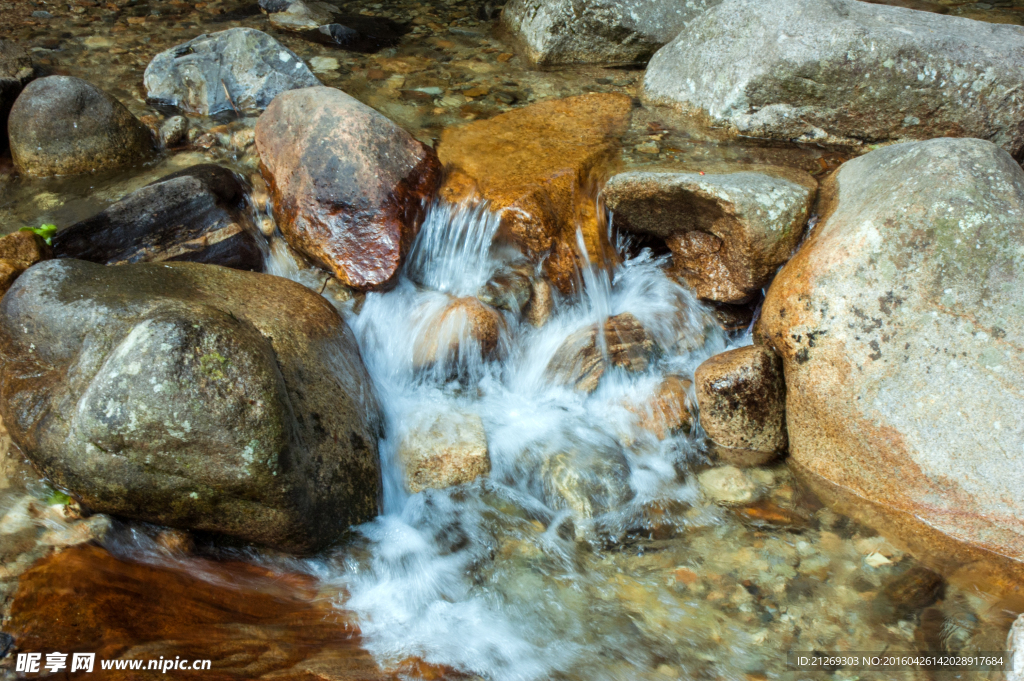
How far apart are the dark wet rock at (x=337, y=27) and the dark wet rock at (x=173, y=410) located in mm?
3968

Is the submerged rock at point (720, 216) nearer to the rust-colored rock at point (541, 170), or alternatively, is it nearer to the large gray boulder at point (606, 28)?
the rust-colored rock at point (541, 170)

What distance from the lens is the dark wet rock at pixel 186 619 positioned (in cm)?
227

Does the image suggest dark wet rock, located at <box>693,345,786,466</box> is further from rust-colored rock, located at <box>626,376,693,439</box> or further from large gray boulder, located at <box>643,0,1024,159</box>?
large gray boulder, located at <box>643,0,1024,159</box>

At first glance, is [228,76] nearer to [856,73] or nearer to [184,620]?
[184,620]

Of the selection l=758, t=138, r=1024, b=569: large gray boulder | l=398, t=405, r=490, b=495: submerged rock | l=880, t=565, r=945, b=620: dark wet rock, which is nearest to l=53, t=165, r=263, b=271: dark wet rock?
l=398, t=405, r=490, b=495: submerged rock

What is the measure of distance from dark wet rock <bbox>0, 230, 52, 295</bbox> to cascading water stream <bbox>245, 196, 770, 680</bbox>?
4.18 ft

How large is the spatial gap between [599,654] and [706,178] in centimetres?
282

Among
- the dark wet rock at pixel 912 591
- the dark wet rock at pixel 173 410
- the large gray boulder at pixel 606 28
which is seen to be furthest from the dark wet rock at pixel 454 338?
the large gray boulder at pixel 606 28

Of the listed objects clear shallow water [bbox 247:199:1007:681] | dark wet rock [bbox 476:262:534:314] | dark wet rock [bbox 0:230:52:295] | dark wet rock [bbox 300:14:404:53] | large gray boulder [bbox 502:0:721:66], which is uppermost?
large gray boulder [bbox 502:0:721:66]

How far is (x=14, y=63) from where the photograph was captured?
5086 millimetres

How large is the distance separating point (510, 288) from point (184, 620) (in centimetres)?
261

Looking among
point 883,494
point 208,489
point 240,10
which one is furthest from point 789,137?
point 240,10

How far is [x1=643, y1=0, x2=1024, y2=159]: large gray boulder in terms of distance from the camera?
177 inches

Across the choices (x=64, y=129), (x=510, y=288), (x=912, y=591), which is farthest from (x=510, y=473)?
(x=64, y=129)
